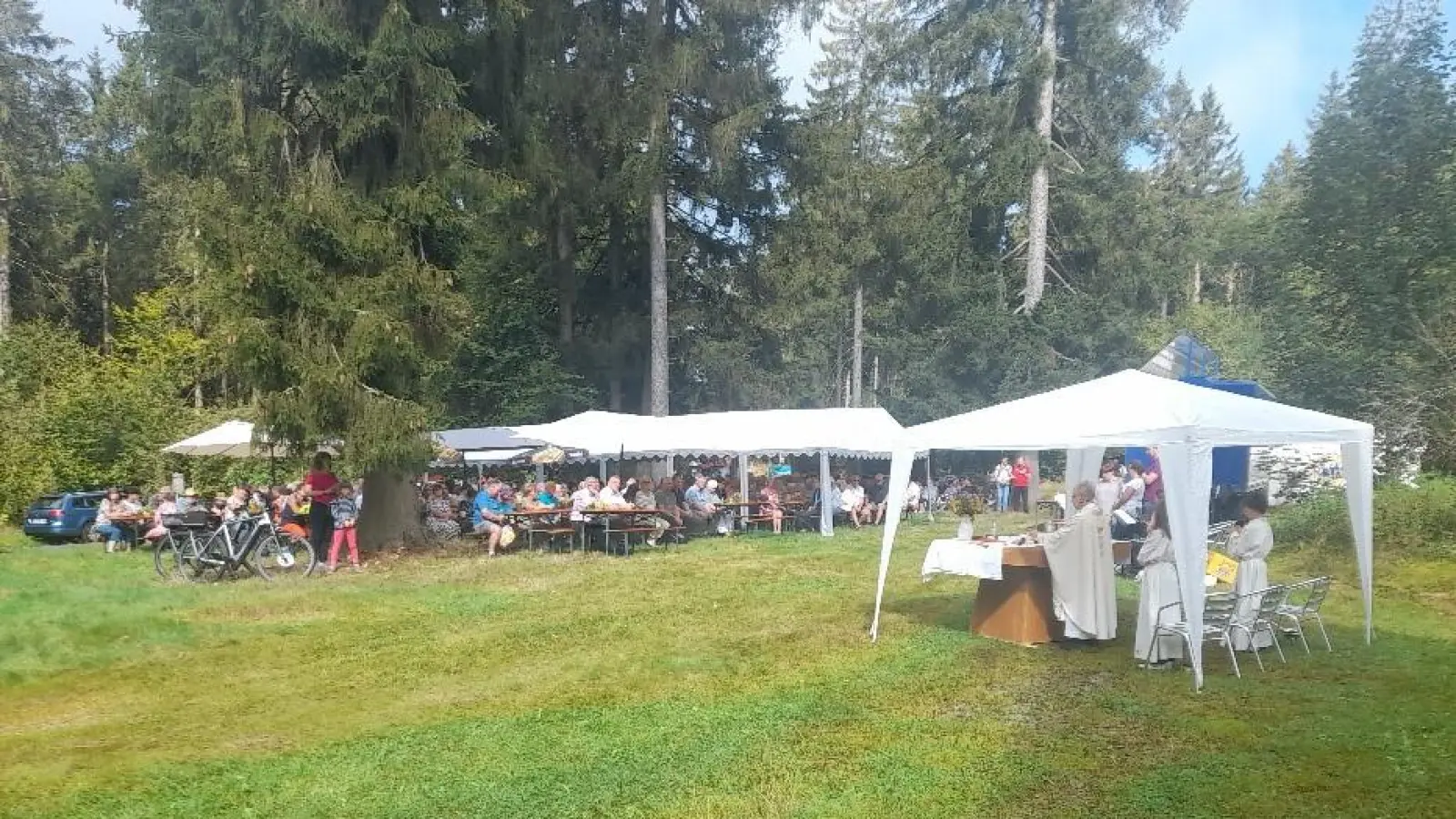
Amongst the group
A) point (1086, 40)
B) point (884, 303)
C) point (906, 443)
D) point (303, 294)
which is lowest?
point (906, 443)

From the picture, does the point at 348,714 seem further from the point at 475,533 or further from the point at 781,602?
the point at 475,533

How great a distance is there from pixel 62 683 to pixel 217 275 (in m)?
7.28

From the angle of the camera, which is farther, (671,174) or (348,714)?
(671,174)

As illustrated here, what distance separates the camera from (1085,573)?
27.1 feet

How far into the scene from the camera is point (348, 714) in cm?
654

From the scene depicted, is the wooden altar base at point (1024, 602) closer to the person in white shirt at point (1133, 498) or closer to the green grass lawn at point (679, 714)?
the green grass lawn at point (679, 714)

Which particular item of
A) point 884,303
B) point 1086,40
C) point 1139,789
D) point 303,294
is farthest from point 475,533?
point 884,303

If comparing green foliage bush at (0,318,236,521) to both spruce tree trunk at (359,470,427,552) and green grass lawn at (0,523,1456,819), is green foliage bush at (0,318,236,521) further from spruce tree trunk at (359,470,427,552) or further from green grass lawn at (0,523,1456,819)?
green grass lawn at (0,523,1456,819)

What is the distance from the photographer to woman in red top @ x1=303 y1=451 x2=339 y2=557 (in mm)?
13359

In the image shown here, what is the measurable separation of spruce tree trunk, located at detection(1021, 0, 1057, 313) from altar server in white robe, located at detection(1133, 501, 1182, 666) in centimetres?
2033

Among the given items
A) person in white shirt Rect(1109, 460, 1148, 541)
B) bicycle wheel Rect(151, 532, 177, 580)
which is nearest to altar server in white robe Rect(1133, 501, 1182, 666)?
person in white shirt Rect(1109, 460, 1148, 541)

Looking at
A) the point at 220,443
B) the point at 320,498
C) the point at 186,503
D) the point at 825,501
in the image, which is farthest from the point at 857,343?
the point at 320,498

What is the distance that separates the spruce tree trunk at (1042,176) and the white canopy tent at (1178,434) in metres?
19.5

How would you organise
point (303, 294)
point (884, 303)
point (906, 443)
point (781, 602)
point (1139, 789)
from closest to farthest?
point (1139, 789) → point (906, 443) → point (781, 602) → point (303, 294) → point (884, 303)
